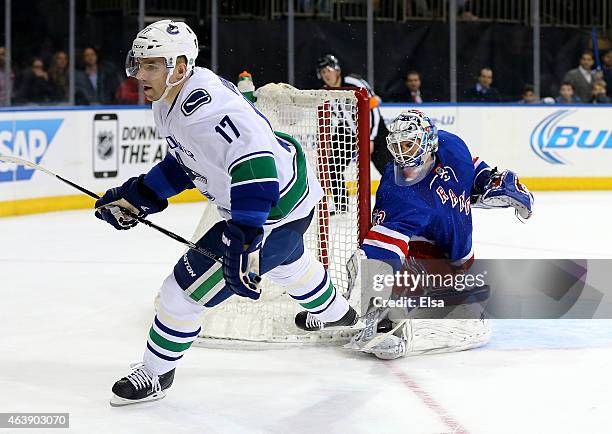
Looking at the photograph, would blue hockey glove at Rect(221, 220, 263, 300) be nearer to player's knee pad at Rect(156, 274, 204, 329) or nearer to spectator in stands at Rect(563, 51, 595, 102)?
player's knee pad at Rect(156, 274, 204, 329)

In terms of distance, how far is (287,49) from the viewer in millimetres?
10352

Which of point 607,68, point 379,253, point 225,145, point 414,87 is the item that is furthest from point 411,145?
point 607,68

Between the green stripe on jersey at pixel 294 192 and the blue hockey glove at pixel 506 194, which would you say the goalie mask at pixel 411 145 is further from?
the green stripe on jersey at pixel 294 192

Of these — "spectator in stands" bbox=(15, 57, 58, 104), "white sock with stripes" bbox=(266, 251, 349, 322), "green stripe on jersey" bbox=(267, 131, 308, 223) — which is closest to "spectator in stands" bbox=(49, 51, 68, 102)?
"spectator in stands" bbox=(15, 57, 58, 104)

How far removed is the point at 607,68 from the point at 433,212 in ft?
24.6

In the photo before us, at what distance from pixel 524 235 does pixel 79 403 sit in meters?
4.30

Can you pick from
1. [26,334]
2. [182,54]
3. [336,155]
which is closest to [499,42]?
[336,155]

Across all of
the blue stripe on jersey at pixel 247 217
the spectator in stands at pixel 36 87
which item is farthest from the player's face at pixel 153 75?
the spectator in stands at pixel 36 87

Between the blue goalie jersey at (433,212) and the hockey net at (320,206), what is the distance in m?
0.33

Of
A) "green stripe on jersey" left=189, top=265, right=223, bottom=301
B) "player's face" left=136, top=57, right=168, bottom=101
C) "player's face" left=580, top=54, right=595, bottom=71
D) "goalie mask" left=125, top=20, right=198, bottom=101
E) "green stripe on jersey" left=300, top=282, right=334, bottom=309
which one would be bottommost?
"green stripe on jersey" left=300, top=282, right=334, bottom=309

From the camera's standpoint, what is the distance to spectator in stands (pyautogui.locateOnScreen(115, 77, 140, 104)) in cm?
951

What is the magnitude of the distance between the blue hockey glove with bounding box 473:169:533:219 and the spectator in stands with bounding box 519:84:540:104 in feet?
21.5

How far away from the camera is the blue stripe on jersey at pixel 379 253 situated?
395 centimetres

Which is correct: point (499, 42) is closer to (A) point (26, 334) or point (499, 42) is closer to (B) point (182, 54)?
(A) point (26, 334)
